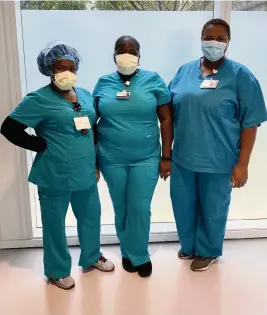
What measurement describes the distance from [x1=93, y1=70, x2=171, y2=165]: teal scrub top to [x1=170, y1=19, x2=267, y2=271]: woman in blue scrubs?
0.46 feet

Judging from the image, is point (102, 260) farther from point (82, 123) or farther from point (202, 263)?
point (82, 123)

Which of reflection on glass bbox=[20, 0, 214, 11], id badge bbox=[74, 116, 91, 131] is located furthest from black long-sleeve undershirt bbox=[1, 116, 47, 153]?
reflection on glass bbox=[20, 0, 214, 11]

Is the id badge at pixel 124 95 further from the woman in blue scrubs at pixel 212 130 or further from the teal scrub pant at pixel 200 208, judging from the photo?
the teal scrub pant at pixel 200 208

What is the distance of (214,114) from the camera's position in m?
2.03

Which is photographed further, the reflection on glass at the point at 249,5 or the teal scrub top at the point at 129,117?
the reflection on glass at the point at 249,5

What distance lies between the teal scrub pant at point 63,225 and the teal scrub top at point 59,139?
3.4 inches

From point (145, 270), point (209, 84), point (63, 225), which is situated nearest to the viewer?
point (209, 84)

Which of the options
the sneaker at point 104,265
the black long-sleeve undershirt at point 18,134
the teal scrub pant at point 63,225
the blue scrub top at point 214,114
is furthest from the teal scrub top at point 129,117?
the sneaker at point 104,265

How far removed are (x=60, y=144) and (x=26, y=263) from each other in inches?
37.1

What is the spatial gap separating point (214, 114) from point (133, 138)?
0.45m

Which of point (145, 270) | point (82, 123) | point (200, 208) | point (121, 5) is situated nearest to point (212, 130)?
point (200, 208)

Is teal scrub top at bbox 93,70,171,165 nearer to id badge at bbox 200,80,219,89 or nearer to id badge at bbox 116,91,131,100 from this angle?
id badge at bbox 116,91,131,100

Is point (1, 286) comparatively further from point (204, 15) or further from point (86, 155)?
point (204, 15)

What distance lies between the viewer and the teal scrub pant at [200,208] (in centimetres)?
222
